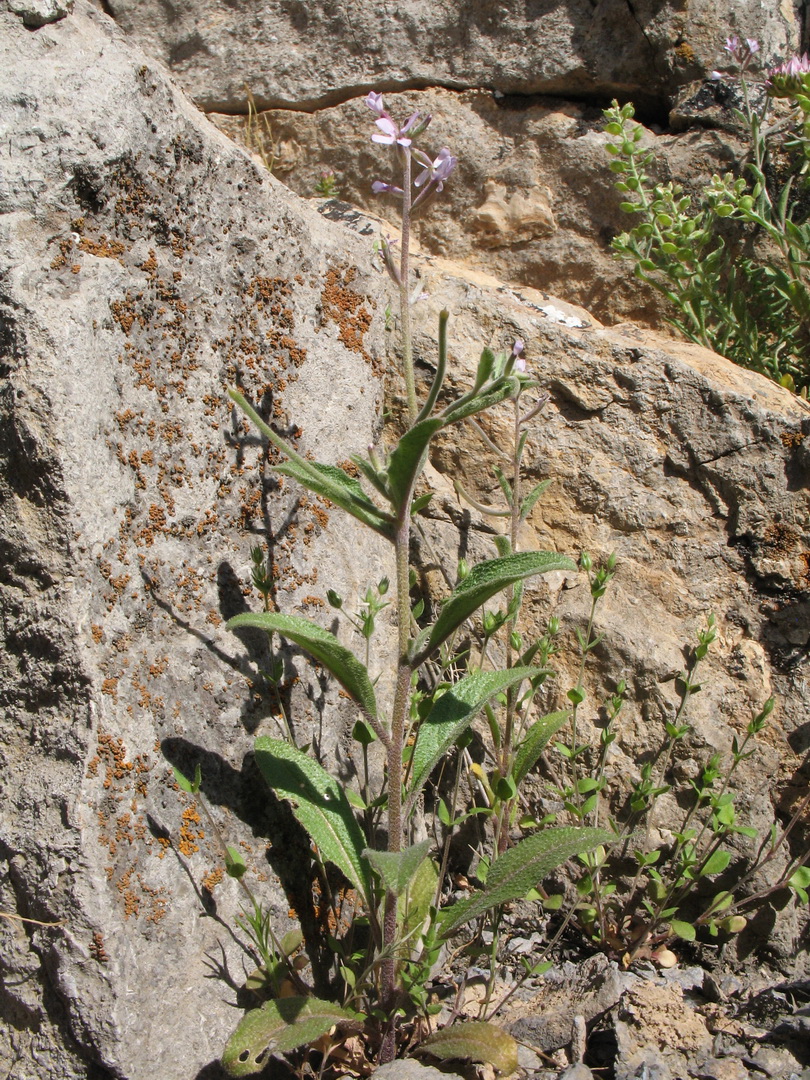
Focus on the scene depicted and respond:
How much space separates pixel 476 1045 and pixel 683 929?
0.72 meters

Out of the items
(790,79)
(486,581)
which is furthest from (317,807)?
(790,79)

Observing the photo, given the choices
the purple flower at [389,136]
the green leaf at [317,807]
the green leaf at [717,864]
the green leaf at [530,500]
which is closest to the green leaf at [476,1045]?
the green leaf at [317,807]

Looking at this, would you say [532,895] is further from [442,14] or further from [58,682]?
[442,14]

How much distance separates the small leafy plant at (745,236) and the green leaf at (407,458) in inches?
75.1

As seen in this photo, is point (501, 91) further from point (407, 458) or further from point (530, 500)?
point (407, 458)

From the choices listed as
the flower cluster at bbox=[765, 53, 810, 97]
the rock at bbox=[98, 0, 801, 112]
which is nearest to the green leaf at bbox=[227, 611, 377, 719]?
the flower cluster at bbox=[765, 53, 810, 97]

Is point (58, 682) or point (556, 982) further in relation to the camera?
point (556, 982)

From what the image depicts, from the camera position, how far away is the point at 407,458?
196 centimetres

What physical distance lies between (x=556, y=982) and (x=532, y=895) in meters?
0.27

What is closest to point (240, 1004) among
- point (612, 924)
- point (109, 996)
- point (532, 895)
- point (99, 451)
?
point (109, 996)

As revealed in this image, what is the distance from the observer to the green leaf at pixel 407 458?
1888 mm

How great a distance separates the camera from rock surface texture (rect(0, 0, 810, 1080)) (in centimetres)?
219

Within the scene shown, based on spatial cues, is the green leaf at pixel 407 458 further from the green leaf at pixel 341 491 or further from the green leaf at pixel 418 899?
the green leaf at pixel 418 899

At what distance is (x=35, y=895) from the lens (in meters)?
2.17
